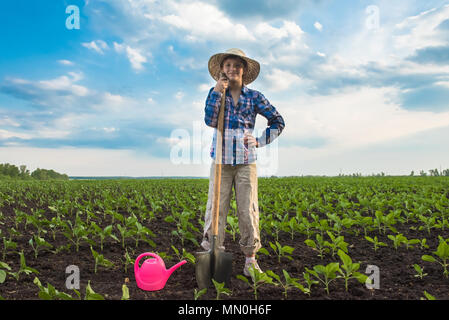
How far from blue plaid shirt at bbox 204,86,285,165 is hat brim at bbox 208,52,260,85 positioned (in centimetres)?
22

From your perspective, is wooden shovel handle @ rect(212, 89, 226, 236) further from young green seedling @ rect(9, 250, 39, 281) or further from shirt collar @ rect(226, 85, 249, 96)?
young green seedling @ rect(9, 250, 39, 281)

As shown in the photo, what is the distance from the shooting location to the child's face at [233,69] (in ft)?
11.8

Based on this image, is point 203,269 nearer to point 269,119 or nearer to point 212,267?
point 212,267

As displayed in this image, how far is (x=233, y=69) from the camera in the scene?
11.8 feet

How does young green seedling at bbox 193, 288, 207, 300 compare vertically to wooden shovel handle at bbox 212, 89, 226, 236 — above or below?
below

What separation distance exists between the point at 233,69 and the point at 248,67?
274mm

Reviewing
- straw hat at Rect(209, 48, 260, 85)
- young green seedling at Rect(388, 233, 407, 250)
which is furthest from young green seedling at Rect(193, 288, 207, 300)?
young green seedling at Rect(388, 233, 407, 250)

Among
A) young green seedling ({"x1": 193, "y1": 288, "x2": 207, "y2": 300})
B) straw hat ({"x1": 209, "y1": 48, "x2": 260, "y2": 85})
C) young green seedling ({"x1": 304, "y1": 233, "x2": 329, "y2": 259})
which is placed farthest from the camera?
young green seedling ({"x1": 304, "y1": 233, "x2": 329, "y2": 259})

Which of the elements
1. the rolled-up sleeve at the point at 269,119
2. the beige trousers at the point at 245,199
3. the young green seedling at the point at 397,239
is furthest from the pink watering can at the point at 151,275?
the young green seedling at the point at 397,239

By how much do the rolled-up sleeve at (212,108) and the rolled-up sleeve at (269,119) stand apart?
52cm

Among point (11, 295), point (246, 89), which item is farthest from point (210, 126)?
point (11, 295)

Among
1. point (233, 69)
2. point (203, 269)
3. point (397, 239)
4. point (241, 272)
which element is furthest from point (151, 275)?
point (397, 239)

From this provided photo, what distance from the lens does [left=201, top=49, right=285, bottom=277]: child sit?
3557 mm
